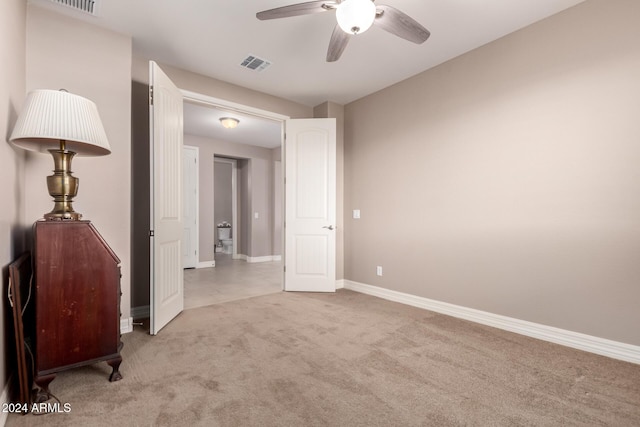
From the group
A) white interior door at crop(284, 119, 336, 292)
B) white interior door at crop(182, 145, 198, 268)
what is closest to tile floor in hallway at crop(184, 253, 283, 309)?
white interior door at crop(182, 145, 198, 268)

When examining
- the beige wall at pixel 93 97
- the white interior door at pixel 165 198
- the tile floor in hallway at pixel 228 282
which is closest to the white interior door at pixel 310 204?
the tile floor in hallway at pixel 228 282

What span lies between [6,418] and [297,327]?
1860 mm

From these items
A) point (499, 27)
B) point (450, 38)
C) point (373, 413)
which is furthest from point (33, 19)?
point (499, 27)

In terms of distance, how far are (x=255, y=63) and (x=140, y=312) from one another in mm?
2933

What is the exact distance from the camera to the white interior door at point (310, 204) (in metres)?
4.13

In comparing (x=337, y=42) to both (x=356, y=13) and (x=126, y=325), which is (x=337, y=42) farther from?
(x=126, y=325)

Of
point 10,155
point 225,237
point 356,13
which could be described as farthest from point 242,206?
point 356,13

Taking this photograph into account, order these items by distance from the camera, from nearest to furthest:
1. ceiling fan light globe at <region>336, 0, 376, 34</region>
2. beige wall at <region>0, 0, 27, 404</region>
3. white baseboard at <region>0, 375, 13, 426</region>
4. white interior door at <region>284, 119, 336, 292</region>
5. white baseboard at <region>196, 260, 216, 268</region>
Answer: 1. white baseboard at <region>0, 375, 13, 426</region>
2. beige wall at <region>0, 0, 27, 404</region>
3. ceiling fan light globe at <region>336, 0, 376, 34</region>
4. white interior door at <region>284, 119, 336, 292</region>
5. white baseboard at <region>196, 260, 216, 268</region>

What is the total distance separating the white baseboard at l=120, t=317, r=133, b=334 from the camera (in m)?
2.63

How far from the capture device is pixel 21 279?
5.49 feet

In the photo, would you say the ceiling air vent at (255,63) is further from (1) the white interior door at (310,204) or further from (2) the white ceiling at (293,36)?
(1) the white interior door at (310,204)

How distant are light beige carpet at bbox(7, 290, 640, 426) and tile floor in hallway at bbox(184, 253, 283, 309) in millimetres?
1014

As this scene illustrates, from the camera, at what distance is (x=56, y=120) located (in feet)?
5.41

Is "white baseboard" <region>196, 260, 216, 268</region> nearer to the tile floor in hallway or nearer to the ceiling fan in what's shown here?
the tile floor in hallway
